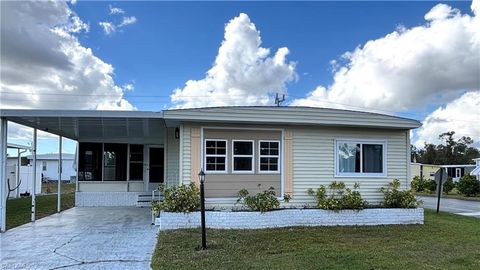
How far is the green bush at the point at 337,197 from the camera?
10281mm

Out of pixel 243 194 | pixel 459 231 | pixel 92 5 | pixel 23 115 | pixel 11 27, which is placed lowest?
pixel 459 231

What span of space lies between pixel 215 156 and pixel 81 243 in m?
3.75

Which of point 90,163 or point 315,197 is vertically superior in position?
point 90,163

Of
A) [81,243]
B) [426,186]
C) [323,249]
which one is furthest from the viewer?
[426,186]

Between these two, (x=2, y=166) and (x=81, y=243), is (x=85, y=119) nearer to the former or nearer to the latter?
(x=2, y=166)

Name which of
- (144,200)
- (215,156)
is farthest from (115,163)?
(215,156)

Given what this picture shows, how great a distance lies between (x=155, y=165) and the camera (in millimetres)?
15641

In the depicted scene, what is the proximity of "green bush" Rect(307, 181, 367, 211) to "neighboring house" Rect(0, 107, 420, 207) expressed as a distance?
0.71ft

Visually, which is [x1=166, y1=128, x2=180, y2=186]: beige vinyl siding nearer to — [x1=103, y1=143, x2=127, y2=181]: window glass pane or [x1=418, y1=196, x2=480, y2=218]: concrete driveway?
[x1=103, y1=143, x2=127, y2=181]: window glass pane

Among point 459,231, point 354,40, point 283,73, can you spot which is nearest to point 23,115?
point 459,231

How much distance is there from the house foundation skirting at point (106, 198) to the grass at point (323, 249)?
22.9ft

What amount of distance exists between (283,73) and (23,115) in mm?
15666

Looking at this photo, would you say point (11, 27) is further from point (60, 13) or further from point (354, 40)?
point (354, 40)

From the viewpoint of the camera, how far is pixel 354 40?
1695 centimetres
